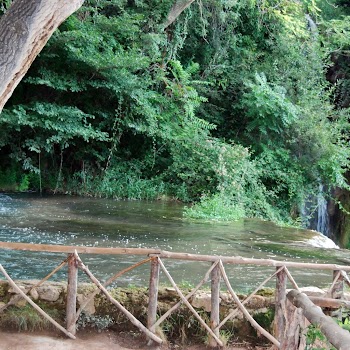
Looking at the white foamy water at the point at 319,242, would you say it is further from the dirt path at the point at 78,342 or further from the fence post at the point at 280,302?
the dirt path at the point at 78,342

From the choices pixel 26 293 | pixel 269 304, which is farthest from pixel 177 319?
pixel 26 293

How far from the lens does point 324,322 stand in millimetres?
2424

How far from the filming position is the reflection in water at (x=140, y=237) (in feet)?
22.2

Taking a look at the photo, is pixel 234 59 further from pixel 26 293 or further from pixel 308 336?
pixel 308 336

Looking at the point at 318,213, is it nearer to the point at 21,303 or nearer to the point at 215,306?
the point at 215,306

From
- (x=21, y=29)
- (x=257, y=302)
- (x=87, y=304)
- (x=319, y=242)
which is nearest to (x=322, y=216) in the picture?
(x=319, y=242)

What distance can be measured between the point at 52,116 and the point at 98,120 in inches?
81.7

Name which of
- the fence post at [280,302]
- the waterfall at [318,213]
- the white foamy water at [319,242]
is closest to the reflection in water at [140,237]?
the white foamy water at [319,242]

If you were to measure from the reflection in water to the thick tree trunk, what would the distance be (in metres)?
2.56

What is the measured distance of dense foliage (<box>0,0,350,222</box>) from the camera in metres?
14.1

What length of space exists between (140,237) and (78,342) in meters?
4.05

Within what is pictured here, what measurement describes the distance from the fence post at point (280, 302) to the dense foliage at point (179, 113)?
6.97 metres

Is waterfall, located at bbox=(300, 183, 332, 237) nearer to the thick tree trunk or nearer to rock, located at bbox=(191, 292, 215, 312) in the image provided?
rock, located at bbox=(191, 292, 215, 312)

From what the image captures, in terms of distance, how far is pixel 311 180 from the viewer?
1616cm
